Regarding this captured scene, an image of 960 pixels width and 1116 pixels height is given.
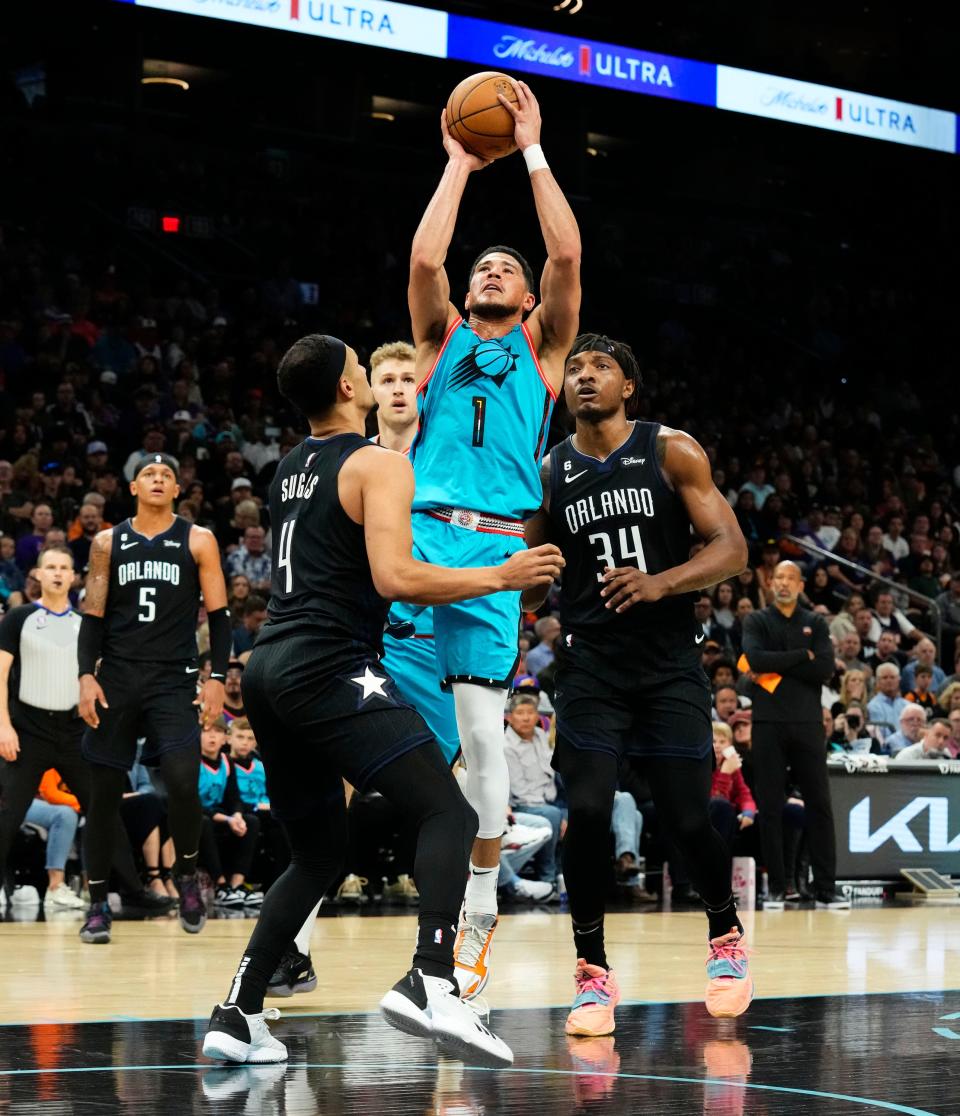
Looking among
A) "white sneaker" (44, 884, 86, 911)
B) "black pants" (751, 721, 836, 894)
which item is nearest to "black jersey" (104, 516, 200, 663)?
"white sneaker" (44, 884, 86, 911)

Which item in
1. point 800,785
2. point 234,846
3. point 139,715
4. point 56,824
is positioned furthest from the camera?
point 800,785

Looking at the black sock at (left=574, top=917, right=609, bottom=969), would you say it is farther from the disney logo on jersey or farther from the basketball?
the basketball

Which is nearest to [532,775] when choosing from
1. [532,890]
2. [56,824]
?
[532,890]

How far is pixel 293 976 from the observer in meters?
5.38

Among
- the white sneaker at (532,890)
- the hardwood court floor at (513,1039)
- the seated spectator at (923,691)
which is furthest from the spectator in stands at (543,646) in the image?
the hardwood court floor at (513,1039)

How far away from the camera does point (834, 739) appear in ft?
41.2

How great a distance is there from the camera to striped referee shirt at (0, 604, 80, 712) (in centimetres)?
891

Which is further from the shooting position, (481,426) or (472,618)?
(481,426)

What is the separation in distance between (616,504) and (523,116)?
1.26 m

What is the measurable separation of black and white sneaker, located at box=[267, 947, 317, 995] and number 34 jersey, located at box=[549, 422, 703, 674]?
1.32 metres

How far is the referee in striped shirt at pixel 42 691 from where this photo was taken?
28.8 ft

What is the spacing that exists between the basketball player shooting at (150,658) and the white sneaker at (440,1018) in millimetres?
3832

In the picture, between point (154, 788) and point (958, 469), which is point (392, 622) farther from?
point (958, 469)

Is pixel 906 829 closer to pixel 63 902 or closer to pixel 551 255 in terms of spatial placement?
pixel 63 902
